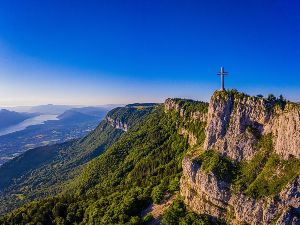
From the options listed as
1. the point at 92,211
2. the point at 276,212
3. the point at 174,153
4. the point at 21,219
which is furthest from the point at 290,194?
the point at 21,219

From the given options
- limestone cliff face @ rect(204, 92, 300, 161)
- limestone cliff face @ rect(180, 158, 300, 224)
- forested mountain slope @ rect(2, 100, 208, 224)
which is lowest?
forested mountain slope @ rect(2, 100, 208, 224)

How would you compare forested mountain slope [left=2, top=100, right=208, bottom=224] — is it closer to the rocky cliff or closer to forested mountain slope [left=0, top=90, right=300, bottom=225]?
forested mountain slope [left=0, top=90, right=300, bottom=225]

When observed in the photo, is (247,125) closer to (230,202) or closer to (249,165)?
(249,165)

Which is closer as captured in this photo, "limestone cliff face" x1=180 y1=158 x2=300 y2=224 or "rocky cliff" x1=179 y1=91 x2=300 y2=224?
"limestone cliff face" x1=180 y1=158 x2=300 y2=224

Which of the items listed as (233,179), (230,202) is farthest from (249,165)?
(230,202)

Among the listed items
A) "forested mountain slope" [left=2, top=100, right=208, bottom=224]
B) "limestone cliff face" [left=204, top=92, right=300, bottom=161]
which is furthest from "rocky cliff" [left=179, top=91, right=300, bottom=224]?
"forested mountain slope" [left=2, top=100, right=208, bottom=224]

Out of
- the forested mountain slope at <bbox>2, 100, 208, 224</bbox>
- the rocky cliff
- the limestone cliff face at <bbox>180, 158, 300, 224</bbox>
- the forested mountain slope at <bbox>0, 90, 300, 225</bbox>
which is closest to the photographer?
the limestone cliff face at <bbox>180, 158, 300, 224</bbox>

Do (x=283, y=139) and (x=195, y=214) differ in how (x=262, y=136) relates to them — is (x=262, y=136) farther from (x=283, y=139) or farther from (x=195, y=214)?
(x=195, y=214)
